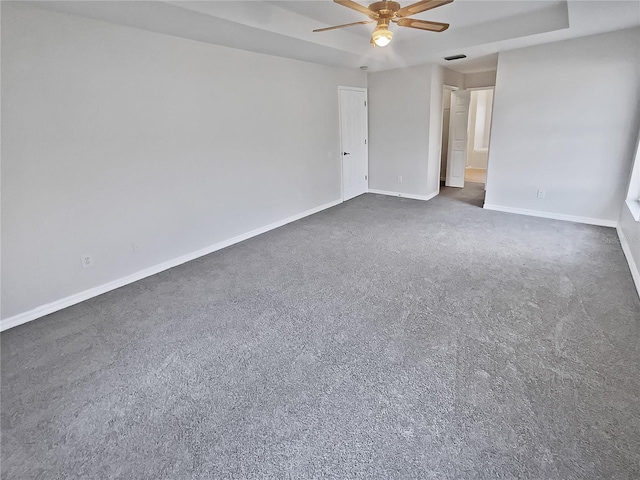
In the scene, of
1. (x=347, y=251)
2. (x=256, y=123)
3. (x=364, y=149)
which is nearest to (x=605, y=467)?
(x=347, y=251)

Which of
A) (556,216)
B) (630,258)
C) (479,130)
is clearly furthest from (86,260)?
(479,130)

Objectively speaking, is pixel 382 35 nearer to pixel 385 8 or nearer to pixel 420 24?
pixel 385 8

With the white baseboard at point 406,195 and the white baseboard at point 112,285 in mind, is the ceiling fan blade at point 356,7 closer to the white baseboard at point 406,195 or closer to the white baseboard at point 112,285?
the white baseboard at point 112,285

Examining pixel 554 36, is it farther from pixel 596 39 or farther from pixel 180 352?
pixel 180 352

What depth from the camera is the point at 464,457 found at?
1.60m

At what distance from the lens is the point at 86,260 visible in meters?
3.20

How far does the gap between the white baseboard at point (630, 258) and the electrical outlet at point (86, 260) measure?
5.08 metres

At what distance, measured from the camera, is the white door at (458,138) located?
7121 mm

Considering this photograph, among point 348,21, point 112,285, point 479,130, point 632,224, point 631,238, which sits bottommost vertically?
point 112,285

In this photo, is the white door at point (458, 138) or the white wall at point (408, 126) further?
the white door at point (458, 138)

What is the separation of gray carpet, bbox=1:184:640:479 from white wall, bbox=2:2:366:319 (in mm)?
495

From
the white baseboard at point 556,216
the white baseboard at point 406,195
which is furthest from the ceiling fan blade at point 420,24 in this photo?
the white baseboard at point 406,195

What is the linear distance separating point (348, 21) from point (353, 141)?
8.24ft

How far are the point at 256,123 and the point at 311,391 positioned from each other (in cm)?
363
